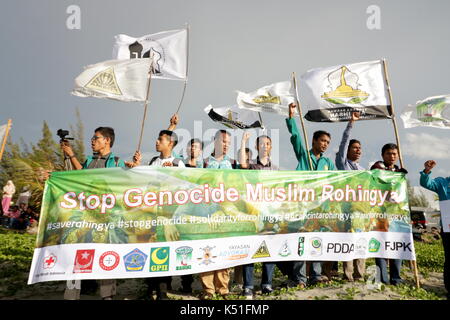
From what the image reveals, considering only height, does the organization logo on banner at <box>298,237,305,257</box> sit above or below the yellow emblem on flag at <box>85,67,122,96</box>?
below

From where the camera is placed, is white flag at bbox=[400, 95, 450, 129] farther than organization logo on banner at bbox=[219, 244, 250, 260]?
Yes

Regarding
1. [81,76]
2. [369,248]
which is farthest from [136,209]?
[369,248]

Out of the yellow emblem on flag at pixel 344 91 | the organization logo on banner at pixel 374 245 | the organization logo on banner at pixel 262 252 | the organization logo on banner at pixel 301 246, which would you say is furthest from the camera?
the yellow emblem on flag at pixel 344 91

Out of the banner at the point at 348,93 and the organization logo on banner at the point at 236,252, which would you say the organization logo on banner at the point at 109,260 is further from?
the banner at the point at 348,93

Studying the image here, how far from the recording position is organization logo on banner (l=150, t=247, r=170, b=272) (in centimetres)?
464

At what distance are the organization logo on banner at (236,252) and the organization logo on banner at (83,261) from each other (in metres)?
1.80

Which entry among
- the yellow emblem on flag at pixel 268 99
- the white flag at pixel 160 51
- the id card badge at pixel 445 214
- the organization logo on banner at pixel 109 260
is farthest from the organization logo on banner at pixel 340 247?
the white flag at pixel 160 51

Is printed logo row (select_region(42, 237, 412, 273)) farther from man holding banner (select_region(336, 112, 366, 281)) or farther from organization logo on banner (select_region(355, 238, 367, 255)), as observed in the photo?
man holding banner (select_region(336, 112, 366, 281))

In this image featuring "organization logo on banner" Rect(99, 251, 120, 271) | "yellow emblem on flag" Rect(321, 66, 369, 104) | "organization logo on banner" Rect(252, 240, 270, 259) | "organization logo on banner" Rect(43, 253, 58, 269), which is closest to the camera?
"organization logo on banner" Rect(43, 253, 58, 269)

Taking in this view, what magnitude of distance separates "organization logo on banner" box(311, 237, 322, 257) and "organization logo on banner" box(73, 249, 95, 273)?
10.7ft

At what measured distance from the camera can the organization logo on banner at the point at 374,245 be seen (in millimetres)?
5402

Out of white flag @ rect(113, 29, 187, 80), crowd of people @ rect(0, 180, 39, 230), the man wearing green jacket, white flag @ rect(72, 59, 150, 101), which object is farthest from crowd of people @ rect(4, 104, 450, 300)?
crowd of people @ rect(0, 180, 39, 230)

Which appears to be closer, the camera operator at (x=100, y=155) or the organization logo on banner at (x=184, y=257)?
the organization logo on banner at (x=184, y=257)

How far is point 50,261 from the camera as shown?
4.44 m
